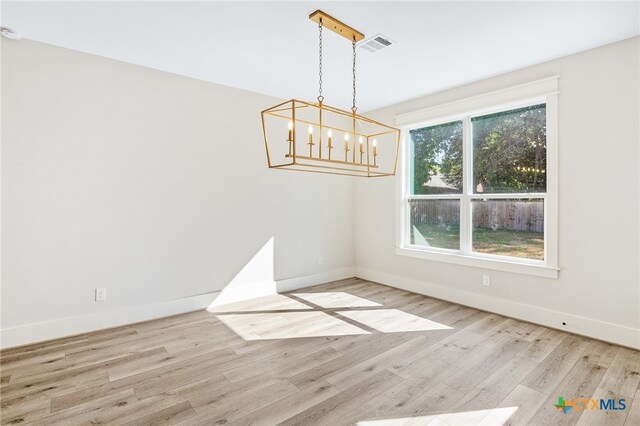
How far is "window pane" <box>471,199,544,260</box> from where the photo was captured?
Answer: 3541 mm

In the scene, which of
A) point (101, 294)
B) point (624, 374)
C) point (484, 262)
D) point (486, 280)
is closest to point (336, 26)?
point (484, 262)

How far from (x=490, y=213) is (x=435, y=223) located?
30.0 inches

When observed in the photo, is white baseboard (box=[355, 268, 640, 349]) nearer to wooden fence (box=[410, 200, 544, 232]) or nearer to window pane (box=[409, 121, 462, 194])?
wooden fence (box=[410, 200, 544, 232])

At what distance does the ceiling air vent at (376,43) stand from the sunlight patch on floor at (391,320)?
273 centimetres

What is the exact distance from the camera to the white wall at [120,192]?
2912 mm

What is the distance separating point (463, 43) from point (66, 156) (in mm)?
3836

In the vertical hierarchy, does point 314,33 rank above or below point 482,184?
above

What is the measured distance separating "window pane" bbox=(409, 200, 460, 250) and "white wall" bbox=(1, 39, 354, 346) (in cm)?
191

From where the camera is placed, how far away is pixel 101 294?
3283 mm

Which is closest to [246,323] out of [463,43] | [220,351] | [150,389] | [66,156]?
[220,351]

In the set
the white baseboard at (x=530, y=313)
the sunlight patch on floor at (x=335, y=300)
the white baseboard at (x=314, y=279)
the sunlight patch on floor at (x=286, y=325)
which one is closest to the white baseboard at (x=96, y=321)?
the sunlight patch on floor at (x=286, y=325)

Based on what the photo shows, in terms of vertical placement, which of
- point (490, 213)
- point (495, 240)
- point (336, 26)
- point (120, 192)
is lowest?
point (495, 240)

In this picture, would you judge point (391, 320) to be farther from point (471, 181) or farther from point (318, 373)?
point (471, 181)

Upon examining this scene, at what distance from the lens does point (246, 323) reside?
3477 mm
